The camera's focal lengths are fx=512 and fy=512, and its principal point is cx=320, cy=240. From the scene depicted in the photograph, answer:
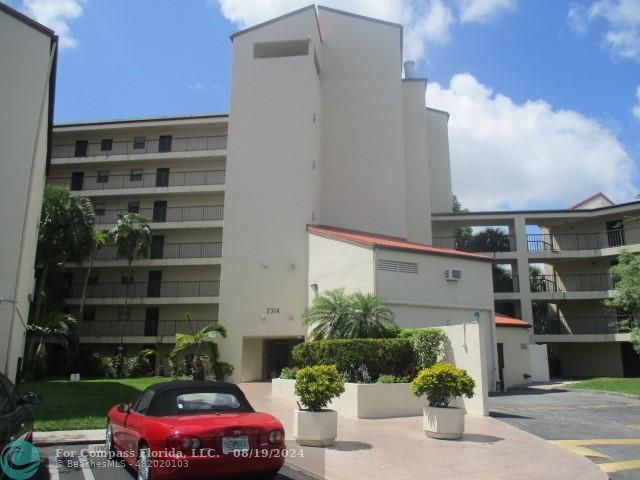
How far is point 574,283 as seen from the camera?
34.0 meters

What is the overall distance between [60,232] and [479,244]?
25920mm

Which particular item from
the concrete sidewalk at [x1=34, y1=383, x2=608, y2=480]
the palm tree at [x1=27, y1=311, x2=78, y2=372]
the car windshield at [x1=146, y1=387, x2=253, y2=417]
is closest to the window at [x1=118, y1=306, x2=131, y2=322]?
the palm tree at [x1=27, y1=311, x2=78, y2=372]

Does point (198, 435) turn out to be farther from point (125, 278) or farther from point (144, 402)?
point (125, 278)

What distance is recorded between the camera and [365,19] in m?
30.7

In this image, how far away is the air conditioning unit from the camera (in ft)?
67.6

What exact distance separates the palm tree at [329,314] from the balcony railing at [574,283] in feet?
68.1

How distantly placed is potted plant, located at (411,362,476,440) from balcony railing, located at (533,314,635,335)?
78.4 feet

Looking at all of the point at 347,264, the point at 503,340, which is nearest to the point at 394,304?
the point at 347,264

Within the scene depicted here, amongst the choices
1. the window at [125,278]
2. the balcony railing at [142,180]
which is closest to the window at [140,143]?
the balcony railing at [142,180]

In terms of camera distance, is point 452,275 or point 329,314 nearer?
point 329,314

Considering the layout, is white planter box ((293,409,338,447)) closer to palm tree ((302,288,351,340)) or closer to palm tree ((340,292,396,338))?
palm tree ((340,292,396,338))

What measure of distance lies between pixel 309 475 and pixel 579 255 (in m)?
29.8

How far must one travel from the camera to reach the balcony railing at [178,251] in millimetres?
33250

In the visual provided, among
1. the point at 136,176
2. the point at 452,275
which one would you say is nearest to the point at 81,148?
the point at 136,176
